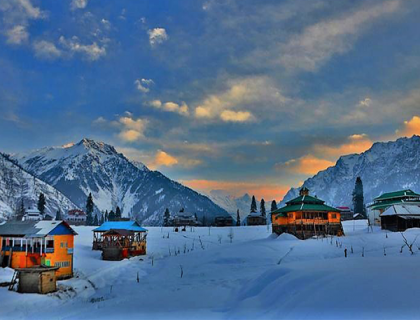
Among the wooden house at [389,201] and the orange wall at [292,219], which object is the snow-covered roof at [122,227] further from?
the wooden house at [389,201]

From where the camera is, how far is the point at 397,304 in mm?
15281

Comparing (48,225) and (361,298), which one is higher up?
(48,225)

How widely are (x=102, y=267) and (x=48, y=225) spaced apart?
9698 mm

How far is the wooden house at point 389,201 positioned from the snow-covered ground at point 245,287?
83.9 ft

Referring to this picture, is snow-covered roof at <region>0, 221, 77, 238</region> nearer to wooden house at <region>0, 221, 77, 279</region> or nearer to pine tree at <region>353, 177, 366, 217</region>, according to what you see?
wooden house at <region>0, 221, 77, 279</region>

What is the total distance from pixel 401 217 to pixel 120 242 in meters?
48.6

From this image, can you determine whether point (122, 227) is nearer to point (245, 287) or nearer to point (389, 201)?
point (245, 287)

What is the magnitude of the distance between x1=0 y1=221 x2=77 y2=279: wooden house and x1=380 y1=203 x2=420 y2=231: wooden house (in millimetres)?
55342

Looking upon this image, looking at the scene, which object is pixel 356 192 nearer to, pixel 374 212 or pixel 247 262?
pixel 374 212

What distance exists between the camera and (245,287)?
27.7 metres

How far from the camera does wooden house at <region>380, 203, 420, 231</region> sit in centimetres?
6731

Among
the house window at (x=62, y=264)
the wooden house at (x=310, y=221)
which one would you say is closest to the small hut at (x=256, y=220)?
the wooden house at (x=310, y=221)

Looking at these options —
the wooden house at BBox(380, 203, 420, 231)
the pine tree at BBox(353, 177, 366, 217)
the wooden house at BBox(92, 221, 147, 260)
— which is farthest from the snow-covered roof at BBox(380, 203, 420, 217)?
the pine tree at BBox(353, 177, 366, 217)

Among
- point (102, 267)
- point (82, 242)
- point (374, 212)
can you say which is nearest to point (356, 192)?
point (374, 212)
